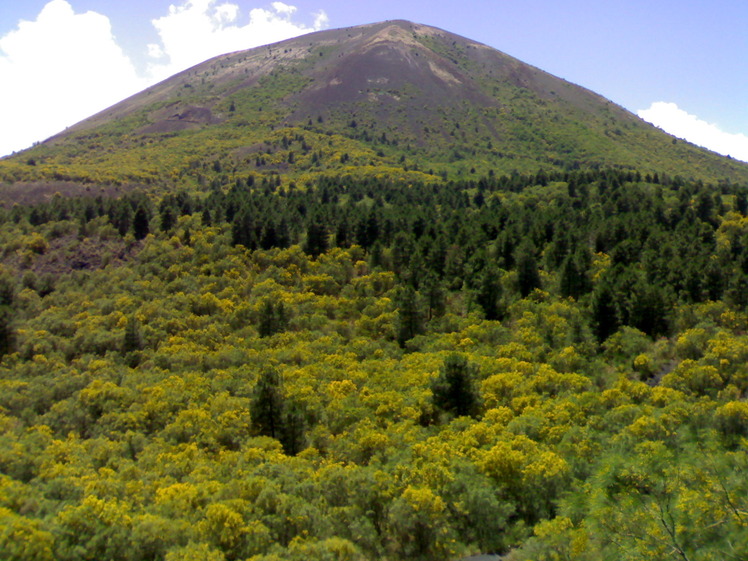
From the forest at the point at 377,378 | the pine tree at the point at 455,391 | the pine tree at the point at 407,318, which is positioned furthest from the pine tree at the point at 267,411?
the pine tree at the point at 407,318

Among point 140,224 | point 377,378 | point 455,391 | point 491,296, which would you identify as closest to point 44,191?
point 140,224

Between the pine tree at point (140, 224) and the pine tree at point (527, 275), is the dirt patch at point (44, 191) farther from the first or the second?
the pine tree at point (527, 275)

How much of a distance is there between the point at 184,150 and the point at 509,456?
177448mm

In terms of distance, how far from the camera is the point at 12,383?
52.2 m

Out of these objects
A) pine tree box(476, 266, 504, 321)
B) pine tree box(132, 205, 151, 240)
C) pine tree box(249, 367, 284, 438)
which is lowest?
pine tree box(249, 367, 284, 438)

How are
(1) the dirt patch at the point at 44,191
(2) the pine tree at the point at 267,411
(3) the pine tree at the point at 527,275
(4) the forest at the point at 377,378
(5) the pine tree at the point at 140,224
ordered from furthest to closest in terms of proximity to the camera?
(1) the dirt patch at the point at 44,191, (5) the pine tree at the point at 140,224, (3) the pine tree at the point at 527,275, (2) the pine tree at the point at 267,411, (4) the forest at the point at 377,378

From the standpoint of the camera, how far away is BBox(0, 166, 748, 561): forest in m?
21.8

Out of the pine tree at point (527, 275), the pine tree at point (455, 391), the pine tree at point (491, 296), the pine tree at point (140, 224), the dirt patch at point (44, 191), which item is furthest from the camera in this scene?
the dirt patch at point (44, 191)

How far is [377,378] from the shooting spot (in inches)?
1939

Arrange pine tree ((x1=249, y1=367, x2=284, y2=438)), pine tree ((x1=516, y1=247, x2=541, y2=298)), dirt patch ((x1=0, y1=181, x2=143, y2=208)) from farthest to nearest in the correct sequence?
dirt patch ((x1=0, y1=181, x2=143, y2=208)) → pine tree ((x1=516, y1=247, x2=541, y2=298)) → pine tree ((x1=249, y1=367, x2=284, y2=438))

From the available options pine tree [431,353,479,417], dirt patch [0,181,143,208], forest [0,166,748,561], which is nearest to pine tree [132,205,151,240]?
forest [0,166,748,561]

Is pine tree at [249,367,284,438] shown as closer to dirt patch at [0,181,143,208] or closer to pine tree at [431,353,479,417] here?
pine tree at [431,353,479,417]

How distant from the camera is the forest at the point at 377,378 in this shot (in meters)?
21.8

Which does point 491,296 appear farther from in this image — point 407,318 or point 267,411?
point 267,411
